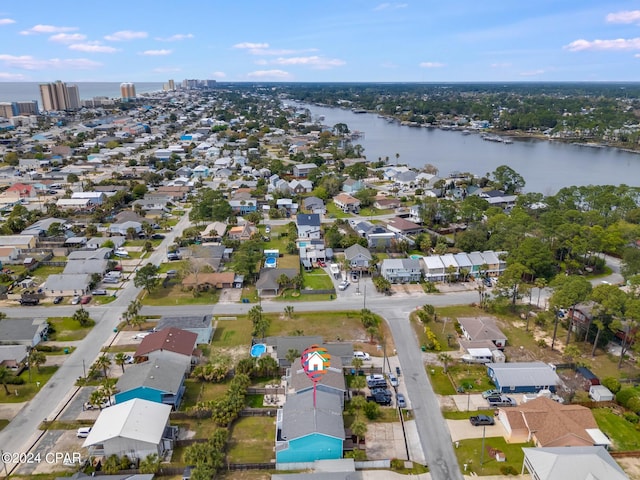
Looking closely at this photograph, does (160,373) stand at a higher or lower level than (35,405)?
higher

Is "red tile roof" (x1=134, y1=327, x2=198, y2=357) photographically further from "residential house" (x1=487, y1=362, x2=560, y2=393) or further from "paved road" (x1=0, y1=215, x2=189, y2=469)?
"residential house" (x1=487, y1=362, x2=560, y2=393)

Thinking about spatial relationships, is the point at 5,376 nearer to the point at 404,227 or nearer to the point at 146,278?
the point at 146,278

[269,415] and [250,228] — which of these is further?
[250,228]

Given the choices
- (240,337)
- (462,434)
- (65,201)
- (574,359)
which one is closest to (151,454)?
(240,337)

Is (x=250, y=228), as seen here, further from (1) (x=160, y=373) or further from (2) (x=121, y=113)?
(2) (x=121, y=113)

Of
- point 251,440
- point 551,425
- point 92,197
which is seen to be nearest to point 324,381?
point 251,440

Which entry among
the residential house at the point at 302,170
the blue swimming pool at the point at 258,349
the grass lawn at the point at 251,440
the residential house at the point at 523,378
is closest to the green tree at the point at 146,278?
the blue swimming pool at the point at 258,349
